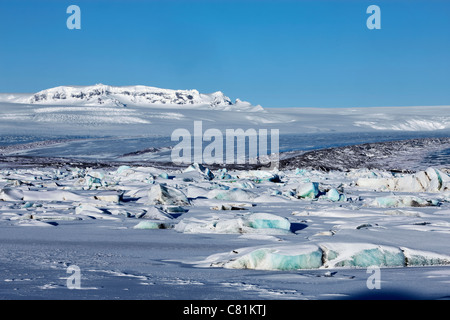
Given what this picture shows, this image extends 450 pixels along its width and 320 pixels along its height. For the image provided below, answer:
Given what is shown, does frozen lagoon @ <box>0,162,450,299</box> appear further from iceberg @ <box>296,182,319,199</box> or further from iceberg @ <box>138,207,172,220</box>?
iceberg @ <box>296,182,319,199</box>

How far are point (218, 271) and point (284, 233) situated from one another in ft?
4.20

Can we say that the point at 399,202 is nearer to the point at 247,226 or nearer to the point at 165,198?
the point at 165,198

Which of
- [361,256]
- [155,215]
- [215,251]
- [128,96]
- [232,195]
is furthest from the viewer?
[128,96]

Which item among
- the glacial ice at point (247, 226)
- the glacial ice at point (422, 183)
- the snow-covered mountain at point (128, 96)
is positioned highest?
the snow-covered mountain at point (128, 96)

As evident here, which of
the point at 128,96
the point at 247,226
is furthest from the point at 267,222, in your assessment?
the point at 128,96

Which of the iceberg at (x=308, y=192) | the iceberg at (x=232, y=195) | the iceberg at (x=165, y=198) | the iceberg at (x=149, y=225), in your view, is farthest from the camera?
the iceberg at (x=308, y=192)

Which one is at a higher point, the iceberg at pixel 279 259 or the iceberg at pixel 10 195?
the iceberg at pixel 279 259

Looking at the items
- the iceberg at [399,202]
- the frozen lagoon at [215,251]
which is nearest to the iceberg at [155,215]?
the frozen lagoon at [215,251]

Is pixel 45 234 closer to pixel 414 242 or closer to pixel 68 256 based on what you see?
pixel 68 256

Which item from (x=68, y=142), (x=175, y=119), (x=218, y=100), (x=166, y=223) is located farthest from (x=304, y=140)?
(x=218, y=100)

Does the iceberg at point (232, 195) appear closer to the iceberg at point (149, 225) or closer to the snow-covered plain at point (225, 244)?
Result: the snow-covered plain at point (225, 244)

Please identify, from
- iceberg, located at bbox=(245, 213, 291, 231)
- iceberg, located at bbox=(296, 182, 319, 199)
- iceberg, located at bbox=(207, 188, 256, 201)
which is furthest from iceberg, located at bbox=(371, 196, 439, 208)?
iceberg, located at bbox=(245, 213, 291, 231)

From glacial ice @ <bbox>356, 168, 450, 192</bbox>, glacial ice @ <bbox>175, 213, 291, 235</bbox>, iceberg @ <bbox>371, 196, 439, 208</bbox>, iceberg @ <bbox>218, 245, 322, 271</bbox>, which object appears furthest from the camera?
glacial ice @ <bbox>356, 168, 450, 192</bbox>

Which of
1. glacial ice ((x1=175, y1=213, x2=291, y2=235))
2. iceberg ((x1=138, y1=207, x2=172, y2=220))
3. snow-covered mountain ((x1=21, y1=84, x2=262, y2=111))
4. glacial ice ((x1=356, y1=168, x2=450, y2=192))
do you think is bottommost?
glacial ice ((x1=356, y1=168, x2=450, y2=192))
